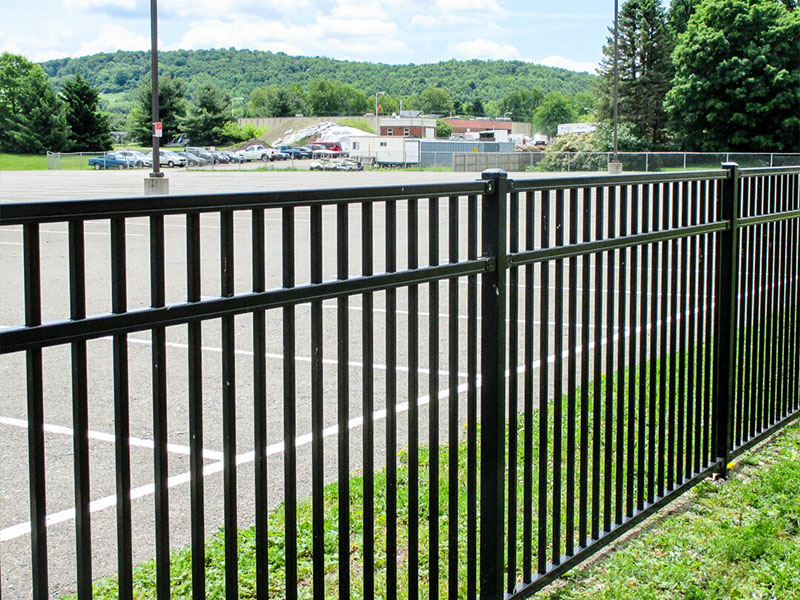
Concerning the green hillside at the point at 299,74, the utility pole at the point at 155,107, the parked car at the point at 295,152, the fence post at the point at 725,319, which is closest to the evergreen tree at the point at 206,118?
the parked car at the point at 295,152

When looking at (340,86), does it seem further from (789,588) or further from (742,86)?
(789,588)

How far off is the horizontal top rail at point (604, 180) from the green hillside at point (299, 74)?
142 meters

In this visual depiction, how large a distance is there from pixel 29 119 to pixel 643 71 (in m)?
55.8

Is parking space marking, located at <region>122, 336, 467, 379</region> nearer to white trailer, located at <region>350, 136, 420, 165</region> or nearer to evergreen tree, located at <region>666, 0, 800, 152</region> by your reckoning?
evergreen tree, located at <region>666, 0, 800, 152</region>

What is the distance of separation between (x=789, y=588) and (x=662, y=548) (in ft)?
1.77

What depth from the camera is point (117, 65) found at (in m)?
135

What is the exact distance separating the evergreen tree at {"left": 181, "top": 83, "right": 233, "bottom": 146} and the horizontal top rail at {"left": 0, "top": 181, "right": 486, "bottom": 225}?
4169 inches

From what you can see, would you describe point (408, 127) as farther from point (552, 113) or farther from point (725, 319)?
point (725, 319)

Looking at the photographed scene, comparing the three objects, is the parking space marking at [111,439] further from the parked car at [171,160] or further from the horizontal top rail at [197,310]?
the parked car at [171,160]

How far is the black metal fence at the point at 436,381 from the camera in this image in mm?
2064

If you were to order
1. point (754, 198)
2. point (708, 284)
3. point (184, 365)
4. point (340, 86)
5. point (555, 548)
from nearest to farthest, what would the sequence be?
point (555, 548), point (708, 284), point (754, 198), point (184, 365), point (340, 86)

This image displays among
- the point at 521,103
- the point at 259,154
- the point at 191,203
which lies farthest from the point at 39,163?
the point at 521,103

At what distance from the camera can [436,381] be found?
2.98 metres

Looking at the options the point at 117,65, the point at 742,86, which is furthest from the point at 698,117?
the point at 117,65
